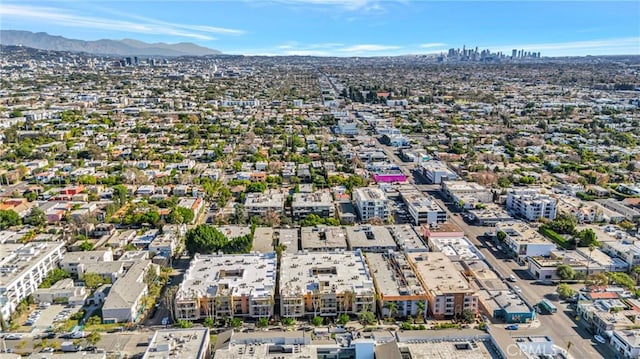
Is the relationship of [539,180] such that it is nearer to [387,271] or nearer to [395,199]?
[395,199]

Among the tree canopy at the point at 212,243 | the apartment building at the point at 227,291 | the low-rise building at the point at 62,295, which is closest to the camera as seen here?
the apartment building at the point at 227,291

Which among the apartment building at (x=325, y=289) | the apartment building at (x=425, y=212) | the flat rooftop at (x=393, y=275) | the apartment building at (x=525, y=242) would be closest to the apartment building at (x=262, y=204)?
the apartment building at (x=425, y=212)

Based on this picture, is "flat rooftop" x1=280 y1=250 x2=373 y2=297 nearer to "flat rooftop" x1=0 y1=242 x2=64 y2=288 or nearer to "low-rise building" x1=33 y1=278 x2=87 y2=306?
"low-rise building" x1=33 y1=278 x2=87 y2=306

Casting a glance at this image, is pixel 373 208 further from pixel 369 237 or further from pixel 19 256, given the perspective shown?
pixel 19 256

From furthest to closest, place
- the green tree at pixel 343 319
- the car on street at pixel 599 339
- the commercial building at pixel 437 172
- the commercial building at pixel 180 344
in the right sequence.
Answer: the commercial building at pixel 437 172
the green tree at pixel 343 319
the car on street at pixel 599 339
the commercial building at pixel 180 344

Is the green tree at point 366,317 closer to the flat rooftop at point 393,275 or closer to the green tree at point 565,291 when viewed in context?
the flat rooftop at point 393,275

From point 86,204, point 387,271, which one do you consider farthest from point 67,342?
point 86,204

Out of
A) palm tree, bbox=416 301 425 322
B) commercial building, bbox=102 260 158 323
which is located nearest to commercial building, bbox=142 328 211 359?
commercial building, bbox=102 260 158 323

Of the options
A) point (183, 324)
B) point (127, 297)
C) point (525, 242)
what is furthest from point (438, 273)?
point (127, 297)
